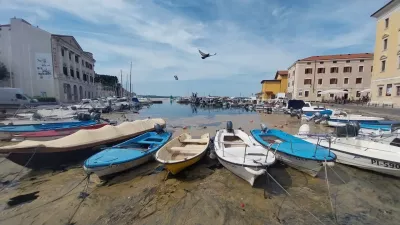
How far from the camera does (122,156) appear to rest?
6.79 meters

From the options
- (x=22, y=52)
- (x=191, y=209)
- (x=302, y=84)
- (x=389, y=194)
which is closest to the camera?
(x=191, y=209)

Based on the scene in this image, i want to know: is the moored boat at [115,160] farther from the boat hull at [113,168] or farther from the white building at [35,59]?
the white building at [35,59]

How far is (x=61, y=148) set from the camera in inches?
283

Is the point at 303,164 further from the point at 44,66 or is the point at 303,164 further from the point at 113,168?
the point at 44,66

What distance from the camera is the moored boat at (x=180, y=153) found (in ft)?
20.3

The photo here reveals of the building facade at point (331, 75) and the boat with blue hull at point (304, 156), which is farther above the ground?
the building facade at point (331, 75)

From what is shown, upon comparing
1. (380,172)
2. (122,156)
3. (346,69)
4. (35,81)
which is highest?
(346,69)

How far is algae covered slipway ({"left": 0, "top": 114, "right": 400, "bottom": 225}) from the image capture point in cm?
457

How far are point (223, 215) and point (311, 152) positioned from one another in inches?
171

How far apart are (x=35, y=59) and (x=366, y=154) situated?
48.5 metres

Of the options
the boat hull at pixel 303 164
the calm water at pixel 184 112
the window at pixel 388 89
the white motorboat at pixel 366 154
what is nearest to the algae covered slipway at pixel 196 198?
the boat hull at pixel 303 164

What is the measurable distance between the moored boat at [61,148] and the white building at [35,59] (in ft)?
122

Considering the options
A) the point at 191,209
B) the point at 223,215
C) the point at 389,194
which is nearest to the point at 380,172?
the point at 389,194

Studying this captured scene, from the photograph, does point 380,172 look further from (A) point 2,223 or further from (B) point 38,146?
(B) point 38,146
